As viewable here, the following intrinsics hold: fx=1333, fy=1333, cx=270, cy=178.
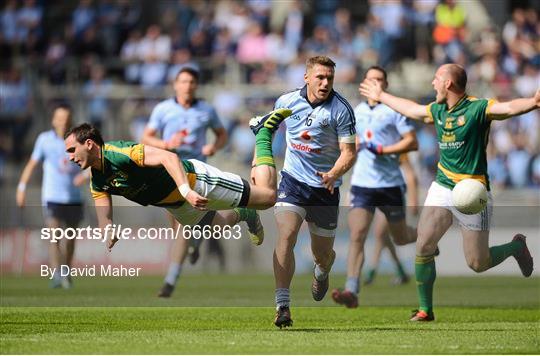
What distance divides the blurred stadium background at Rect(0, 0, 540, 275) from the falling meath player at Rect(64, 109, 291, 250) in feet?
32.6

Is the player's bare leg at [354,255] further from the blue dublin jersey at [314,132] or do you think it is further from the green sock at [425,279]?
the blue dublin jersey at [314,132]

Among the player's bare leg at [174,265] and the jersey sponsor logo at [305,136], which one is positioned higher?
the jersey sponsor logo at [305,136]

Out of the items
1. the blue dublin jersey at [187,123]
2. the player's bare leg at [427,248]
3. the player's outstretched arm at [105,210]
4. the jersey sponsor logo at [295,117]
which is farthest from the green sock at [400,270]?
the player's outstretched arm at [105,210]

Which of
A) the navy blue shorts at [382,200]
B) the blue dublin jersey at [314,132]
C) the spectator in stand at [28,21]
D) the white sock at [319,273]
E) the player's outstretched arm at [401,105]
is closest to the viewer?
the blue dublin jersey at [314,132]

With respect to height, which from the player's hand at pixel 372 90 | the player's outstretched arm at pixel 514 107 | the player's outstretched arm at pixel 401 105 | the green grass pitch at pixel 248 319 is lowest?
the green grass pitch at pixel 248 319

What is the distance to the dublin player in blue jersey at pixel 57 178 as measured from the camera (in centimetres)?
1923

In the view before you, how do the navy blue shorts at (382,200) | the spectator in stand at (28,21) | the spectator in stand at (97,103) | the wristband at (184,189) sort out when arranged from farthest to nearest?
the spectator in stand at (28,21)
the spectator in stand at (97,103)
the navy blue shorts at (382,200)
the wristband at (184,189)

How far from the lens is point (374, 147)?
16969mm

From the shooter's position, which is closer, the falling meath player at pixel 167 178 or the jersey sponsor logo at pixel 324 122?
the falling meath player at pixel 167 178

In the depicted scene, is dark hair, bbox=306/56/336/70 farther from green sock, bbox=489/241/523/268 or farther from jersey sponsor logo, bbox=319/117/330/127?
green sock, bbox=489/241/523/268

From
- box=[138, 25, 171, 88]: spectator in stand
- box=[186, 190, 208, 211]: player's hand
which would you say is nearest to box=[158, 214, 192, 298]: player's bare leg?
box=[186, 190, 208, 211]: player's hand

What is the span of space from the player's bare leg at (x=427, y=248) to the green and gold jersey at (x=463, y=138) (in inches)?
13.4

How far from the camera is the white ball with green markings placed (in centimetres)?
1364

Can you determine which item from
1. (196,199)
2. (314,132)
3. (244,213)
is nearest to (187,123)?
(244,213)
